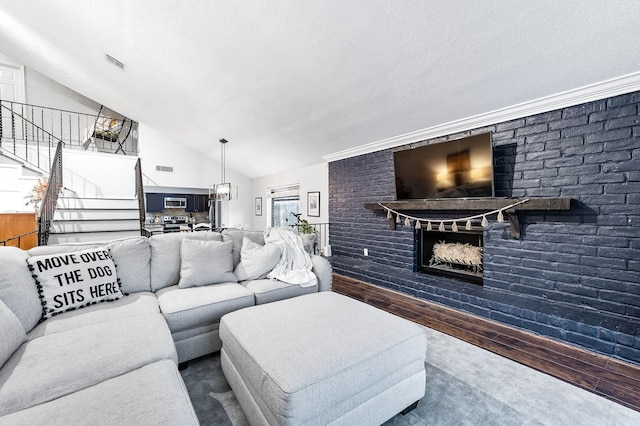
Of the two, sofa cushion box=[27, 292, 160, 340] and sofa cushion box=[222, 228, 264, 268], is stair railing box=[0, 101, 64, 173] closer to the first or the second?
sofa cushion box=[222, 228, 264, 268]

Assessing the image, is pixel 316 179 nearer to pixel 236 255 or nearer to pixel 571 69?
pixel 236 255

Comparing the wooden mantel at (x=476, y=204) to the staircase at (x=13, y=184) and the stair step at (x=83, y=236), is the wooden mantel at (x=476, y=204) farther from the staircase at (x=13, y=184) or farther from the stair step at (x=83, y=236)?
the staircase at (x=13, y=184)

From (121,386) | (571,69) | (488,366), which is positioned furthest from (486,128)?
(121,386)

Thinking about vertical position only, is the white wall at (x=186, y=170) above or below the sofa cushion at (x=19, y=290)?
above

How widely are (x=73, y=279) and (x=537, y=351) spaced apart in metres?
3.50

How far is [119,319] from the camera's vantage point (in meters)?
1.72

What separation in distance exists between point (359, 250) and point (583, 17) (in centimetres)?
365

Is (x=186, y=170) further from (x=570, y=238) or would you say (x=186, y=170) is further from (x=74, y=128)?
(x=570, y=238)

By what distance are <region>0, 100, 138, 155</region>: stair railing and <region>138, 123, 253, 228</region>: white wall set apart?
52cm

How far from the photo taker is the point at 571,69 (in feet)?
7.38

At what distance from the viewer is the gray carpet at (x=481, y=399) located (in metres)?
1.49

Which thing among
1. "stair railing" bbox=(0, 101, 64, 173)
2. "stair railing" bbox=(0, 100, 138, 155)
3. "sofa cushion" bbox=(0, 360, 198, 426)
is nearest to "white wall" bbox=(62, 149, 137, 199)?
"stair railing" bbox=(0, 101, 64, 173)

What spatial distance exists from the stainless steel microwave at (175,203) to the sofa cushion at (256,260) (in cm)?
602

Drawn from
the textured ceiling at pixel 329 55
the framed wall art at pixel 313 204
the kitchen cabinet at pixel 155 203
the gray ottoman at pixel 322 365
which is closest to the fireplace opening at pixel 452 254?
the textured ceiling at pixel 329 55
